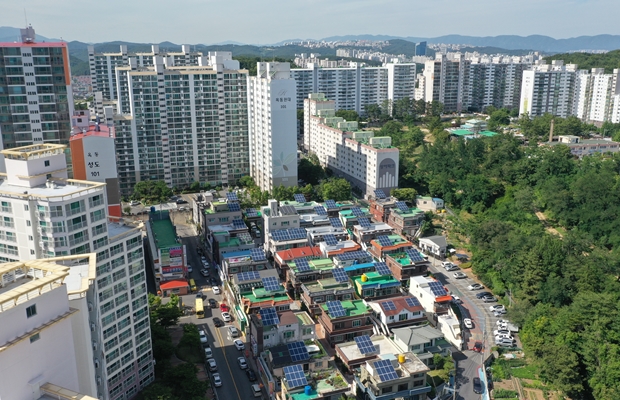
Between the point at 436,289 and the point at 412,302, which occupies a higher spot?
the point at 412,302

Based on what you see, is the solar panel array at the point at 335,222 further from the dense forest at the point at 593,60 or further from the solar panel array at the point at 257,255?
the dense forest at the point at 593,60

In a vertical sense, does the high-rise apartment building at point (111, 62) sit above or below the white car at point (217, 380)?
above

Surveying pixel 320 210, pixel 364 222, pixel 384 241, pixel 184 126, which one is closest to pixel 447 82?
pixel 184 126

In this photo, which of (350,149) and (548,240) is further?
(350,149)

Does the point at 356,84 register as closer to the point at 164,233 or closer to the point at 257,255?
the point at 164,233

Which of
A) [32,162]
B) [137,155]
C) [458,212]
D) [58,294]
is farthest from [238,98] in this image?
[58,294]

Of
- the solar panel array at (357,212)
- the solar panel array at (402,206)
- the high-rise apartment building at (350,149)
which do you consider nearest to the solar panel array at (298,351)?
the solar panel array at (357,212)

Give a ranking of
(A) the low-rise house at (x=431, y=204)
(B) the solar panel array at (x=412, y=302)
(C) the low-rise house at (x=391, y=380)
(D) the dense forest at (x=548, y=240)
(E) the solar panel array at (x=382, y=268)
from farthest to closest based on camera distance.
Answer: (A) the low-rise house at (x=431, y=204), (E) the solar panel array at (x=382, y=268), (B) the solar panel array at (x=412, y=302), (D) the dense forest at (x=548, y=240), (C) the low-rise house at (x=391, y=380)
